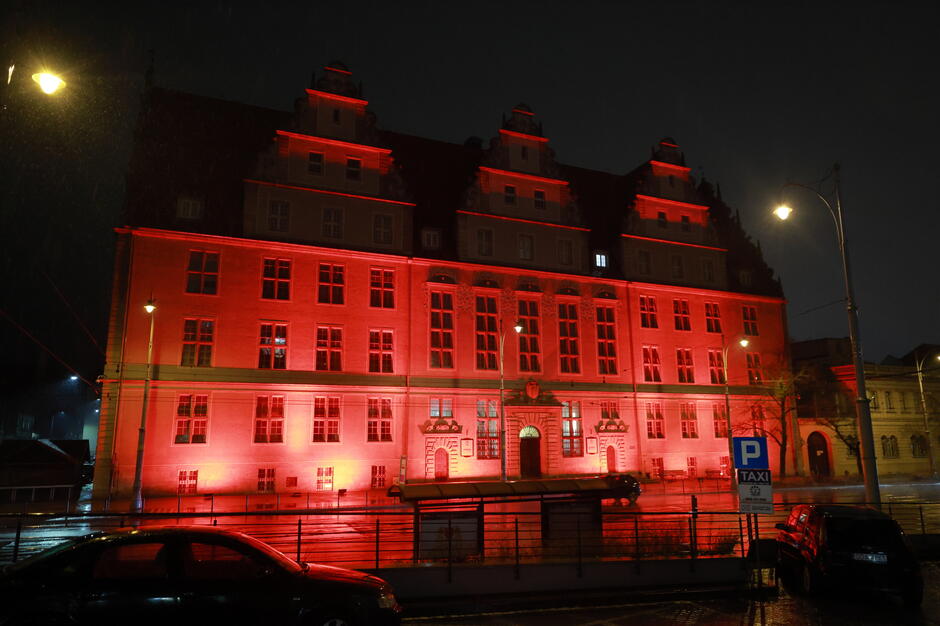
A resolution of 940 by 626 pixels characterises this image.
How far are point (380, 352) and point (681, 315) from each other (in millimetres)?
23223

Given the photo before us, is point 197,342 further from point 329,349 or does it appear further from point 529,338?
point 529,338

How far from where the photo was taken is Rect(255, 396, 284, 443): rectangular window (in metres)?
33.4

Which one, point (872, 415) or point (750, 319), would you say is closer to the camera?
point (750, 319)

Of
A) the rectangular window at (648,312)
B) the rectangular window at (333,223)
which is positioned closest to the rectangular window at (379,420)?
the rectangular window at (333,223)

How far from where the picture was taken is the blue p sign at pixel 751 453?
40.0ft

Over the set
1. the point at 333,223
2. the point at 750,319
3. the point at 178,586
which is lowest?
the point at 178,586

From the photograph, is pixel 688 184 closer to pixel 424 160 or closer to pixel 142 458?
pixel 424 160

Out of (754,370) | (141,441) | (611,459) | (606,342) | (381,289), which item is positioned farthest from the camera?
(754,370)

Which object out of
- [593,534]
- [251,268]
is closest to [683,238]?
[251,268]

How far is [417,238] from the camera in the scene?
39688 millimetres

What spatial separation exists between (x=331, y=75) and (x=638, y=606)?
35.3 meters

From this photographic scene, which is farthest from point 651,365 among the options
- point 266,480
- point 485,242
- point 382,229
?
point 266,480

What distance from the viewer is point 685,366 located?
4575 cm

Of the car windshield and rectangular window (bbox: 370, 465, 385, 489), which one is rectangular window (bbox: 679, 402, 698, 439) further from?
the car windshield
